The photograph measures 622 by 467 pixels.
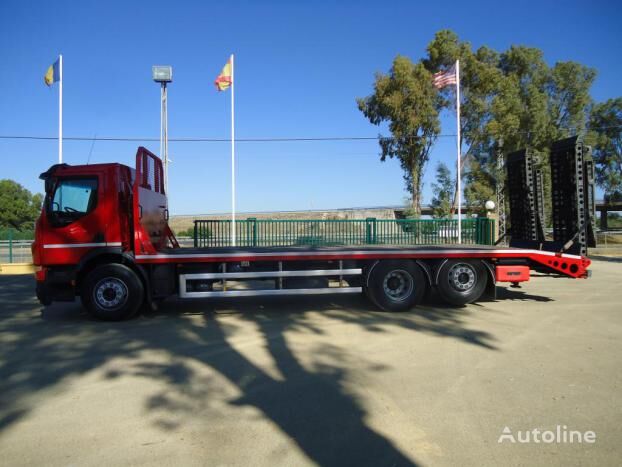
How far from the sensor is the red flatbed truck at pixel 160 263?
7777 millimetres

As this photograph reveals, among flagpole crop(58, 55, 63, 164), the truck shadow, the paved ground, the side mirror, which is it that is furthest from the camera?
flagpole crop(58, 55, 63, 164)

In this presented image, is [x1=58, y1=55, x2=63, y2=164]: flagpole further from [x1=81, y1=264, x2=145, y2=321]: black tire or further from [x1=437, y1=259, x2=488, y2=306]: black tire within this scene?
[x1=437, y1=259, x2=488, y2=306]: black tire

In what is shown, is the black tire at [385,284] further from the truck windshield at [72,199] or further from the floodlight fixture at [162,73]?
the floodlight fixture at [162,73]

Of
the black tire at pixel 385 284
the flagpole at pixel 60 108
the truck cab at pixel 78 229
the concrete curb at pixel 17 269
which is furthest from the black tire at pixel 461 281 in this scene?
the flagpole at pixel 60 108

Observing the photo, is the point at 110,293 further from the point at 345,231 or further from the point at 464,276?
the point at 345,231

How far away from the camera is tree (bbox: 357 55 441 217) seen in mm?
27844

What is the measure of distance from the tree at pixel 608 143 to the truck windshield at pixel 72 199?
153ft

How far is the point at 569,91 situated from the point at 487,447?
148ft

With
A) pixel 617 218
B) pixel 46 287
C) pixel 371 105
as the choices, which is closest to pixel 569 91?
pixel 371 105

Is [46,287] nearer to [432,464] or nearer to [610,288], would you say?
[432,464]

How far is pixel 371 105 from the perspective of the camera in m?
29.0

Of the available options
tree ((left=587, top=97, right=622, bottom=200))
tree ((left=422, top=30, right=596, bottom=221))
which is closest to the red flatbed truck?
tree ((left=422, top=30, right=596, bottom=221))

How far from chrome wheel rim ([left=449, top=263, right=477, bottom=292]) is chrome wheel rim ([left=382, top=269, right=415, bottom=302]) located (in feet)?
→ 3.01

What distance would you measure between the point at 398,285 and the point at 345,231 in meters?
9.63
